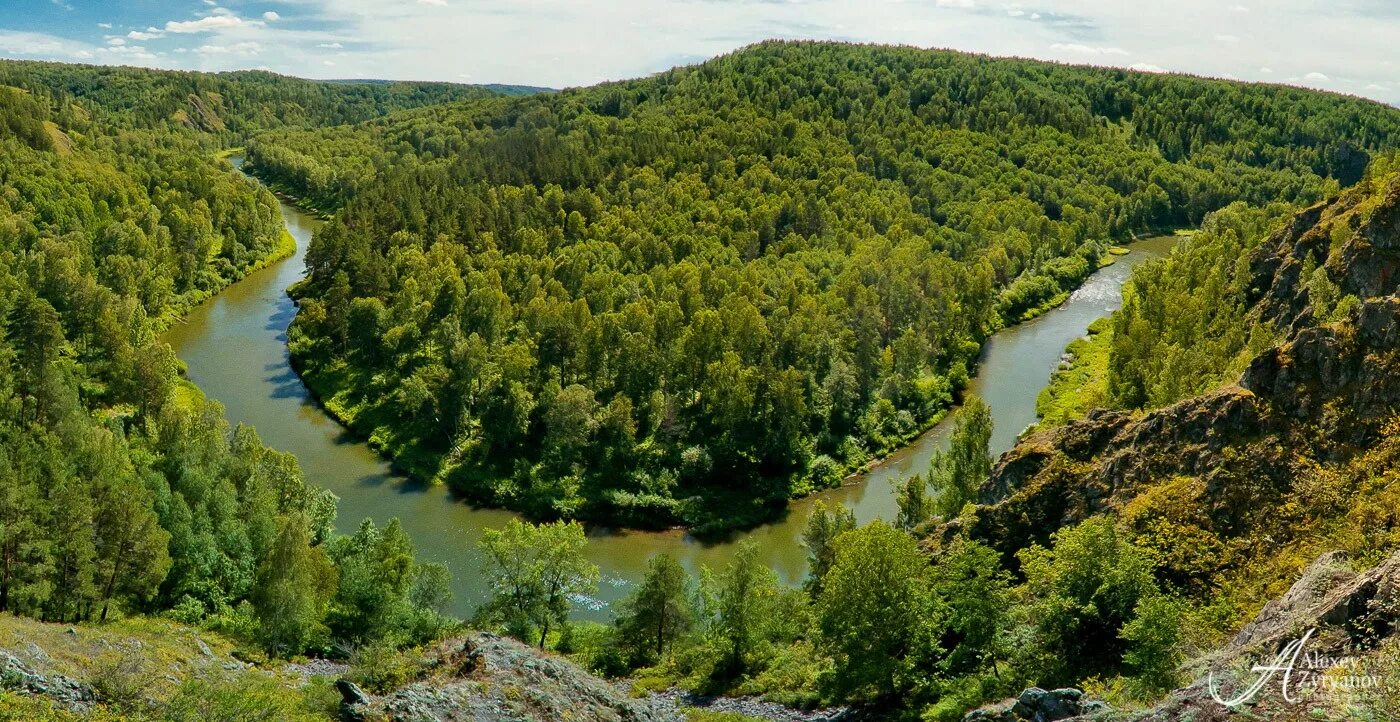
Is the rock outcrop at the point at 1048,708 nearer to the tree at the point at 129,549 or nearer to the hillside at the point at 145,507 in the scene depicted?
the hillside at the point at 145,507

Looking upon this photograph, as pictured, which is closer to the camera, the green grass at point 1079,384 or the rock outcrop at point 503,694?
the rock outcrop at point 503,694

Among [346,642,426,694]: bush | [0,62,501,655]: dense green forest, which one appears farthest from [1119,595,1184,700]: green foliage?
[0,62,501,655]: dense green forest

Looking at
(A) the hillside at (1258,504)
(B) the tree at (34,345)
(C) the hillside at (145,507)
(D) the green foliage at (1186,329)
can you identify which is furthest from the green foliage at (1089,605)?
(B) the tree at (34,345)

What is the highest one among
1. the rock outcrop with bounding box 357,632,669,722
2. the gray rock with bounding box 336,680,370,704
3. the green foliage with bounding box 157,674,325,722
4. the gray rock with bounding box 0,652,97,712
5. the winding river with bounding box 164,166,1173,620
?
the gray rock with bounding box 0,652,97,712

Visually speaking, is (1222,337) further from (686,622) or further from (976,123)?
(976,123)

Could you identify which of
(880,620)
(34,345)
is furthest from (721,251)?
(880,620)

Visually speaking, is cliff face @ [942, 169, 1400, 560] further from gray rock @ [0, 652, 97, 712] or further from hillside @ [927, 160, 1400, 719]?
gray rock @ [0, 652, 97, 712]

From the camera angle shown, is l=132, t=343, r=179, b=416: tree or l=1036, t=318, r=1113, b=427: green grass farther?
l=1036, t=318, r=1113, b=427: green grass
